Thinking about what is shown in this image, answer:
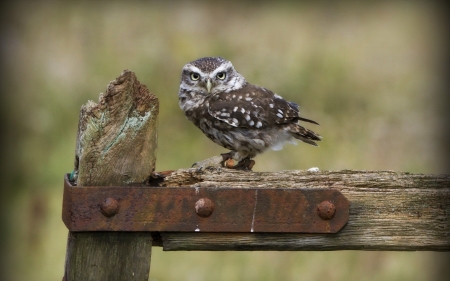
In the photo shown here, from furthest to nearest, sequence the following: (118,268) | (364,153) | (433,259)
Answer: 1. (364,153)
2. (433,259)
3. (118,268)

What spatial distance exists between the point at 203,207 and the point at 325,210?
16.6 inches

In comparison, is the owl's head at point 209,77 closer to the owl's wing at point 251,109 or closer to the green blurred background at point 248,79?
the owl's wing at point 251,109

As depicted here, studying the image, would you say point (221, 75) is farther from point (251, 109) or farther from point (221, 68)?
point (251, 109)

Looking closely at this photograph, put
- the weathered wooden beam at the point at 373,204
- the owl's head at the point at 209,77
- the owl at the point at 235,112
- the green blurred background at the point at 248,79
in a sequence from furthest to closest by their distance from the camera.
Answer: the green blurred background at the point at 248,79 < the owl's head at the point at 209,77 < the owl at the point at 235,112 < the weathered wooden beam at the point at 373,204

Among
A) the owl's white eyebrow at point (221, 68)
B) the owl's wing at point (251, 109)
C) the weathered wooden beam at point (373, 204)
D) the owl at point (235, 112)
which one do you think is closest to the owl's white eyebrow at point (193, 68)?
the owl at point (235, 112)

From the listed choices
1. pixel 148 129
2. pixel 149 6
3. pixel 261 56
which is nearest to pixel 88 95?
pixel 149 6

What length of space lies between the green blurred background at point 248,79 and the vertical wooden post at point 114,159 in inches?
108

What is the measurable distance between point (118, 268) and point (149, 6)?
4323 millimetres

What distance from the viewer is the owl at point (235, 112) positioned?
4.29 metres

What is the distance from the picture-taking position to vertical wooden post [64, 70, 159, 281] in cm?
238

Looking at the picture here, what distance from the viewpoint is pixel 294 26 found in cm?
630

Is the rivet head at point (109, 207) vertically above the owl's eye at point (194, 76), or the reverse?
the owl's eye at point (194, 76)

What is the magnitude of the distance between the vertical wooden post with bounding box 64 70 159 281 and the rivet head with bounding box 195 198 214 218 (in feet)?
0.63

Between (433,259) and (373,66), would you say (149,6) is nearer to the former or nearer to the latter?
(373,66)
